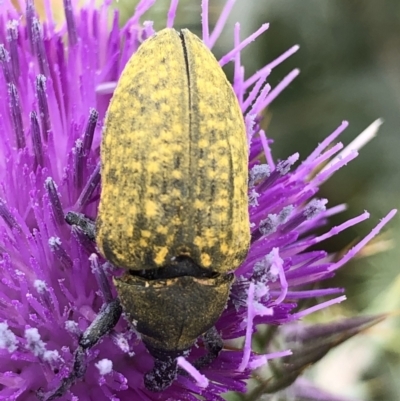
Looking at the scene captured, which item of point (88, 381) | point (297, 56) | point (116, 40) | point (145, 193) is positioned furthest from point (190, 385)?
point (297, 56)

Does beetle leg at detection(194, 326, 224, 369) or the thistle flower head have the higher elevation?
the thistle flower head

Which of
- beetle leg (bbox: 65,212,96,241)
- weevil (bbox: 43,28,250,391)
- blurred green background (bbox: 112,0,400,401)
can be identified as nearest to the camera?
weevil (bbox: 43,28,250,391)

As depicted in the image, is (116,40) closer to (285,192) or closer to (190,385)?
(285,192)

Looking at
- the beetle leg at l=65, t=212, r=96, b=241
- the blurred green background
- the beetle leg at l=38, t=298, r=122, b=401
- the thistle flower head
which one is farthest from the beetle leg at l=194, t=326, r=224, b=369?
the blurred green background

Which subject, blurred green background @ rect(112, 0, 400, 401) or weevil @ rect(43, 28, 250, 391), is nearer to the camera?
weevil @ rect(43, 28, 250, 391)

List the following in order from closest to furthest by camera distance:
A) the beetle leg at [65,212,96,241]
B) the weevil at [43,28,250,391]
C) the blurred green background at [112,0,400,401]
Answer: the weevil at [43,28,250,391] < the beetle leg at [65,212,96,241] < the blurred green background at [112,0,400,401]

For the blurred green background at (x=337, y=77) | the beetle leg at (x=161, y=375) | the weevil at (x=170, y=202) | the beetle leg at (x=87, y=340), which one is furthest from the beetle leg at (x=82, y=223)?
the blurred green background at (x=337, y=77)

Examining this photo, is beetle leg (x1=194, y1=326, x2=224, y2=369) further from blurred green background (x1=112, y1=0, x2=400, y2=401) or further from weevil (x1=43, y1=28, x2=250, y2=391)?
blurred green background (x1=112, y1=0, x2=400, y2=401)

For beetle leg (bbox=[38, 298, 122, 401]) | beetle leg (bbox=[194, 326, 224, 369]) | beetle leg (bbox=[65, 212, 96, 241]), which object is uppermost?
beetle leg (bbox=[65, 212, 96, 241])

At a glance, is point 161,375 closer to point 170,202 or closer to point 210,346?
point 210,346
